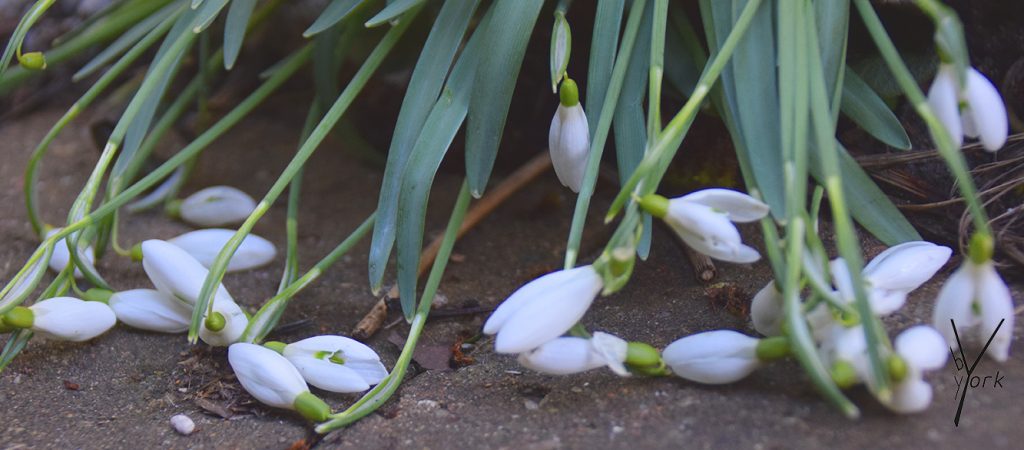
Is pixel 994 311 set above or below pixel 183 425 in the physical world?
above

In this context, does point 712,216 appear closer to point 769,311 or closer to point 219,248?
point 769,311

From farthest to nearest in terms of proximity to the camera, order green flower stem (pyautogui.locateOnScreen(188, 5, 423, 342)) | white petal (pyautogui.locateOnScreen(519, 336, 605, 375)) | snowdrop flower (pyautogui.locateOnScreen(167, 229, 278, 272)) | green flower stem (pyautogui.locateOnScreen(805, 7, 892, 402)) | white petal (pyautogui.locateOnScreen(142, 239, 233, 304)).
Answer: snowdrop flower (pyautogui.locateOnScreen(167, 229, 278, 272)) < white petal (pyautogui.locateOnScreen(142, 239, 233, 304)) < green flower stem (pyautogui.locateOnScreen(188, 5, 423, 342)) < white petal (pyautogui.locateOnScreen(519, 336, 605, 375)) < green flower stem (pyautogui.locateOnScreen(805, 7, 892, 402))

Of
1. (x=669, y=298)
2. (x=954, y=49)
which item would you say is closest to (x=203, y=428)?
(x=669, y=298)

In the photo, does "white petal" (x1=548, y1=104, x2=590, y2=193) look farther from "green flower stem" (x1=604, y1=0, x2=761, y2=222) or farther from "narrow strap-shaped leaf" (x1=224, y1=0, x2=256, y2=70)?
"narrow strap-shaped leaf" (x1=224, y1=0, x2=256, y2=70)

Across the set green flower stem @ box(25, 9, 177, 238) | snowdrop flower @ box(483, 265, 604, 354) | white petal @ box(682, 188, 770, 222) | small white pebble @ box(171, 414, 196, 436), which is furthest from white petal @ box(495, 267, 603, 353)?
green flower stem @ box(25, 9, 177, 238)

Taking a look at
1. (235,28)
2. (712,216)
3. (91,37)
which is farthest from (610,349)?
(91,37)

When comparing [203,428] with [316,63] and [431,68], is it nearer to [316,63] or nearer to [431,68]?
[431,68]

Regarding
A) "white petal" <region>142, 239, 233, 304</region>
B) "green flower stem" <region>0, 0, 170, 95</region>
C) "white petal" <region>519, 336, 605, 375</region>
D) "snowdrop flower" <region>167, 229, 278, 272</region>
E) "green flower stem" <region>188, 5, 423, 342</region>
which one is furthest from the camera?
"green flower stem" <region>0, 0, 170, 95</region>
